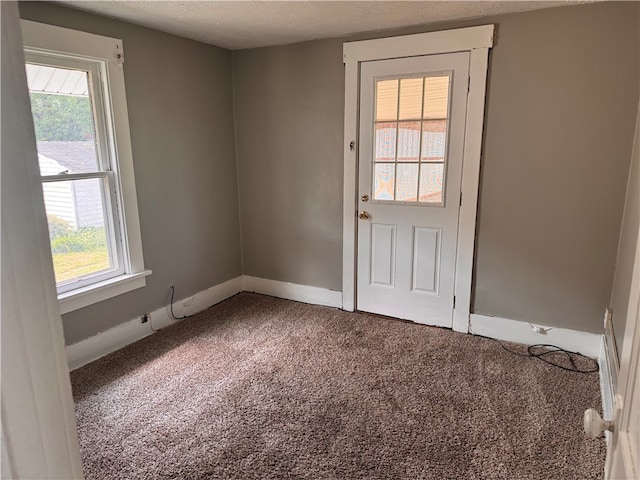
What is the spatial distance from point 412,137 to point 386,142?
8.1 inches

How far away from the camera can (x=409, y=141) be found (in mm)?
3180

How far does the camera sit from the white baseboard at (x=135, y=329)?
2.79m

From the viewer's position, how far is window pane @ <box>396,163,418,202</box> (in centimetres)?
322

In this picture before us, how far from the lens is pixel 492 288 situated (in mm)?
3121

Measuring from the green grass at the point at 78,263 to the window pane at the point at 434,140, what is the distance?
244cm

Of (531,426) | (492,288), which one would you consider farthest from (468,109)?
(531,426)

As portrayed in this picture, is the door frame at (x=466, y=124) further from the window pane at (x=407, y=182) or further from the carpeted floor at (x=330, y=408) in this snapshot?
the carpeted floor at (x=330, y=408)

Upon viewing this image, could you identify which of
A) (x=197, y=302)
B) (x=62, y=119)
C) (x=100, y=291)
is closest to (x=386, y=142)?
(x=197, y=302)

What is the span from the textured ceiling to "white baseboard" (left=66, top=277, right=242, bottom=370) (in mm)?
2104

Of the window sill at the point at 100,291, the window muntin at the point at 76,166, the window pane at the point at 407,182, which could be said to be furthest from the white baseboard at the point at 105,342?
the window pane at the point at 407,182

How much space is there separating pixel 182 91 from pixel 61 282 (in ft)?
5.48

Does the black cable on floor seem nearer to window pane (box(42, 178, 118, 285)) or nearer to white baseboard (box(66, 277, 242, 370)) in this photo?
white baseboard (box(66, 277, 242, 370))

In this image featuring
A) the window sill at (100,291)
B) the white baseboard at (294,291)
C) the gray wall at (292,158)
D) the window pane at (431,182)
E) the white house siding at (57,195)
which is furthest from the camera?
the white baseboard at (294,291)

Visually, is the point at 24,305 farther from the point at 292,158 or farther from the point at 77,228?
the point at 292,158
